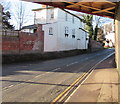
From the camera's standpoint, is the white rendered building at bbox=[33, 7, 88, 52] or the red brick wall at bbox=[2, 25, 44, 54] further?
the white rendered building at bbox=[33, 7, 88, 52]

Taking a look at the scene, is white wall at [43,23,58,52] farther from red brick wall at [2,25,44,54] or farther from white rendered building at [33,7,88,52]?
red brick wall at [2,25,44,54]

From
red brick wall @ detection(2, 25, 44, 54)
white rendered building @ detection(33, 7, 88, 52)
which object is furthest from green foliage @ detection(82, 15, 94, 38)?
red brick wall @ detection(2, 25, 44, 54)

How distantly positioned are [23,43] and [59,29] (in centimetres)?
1098

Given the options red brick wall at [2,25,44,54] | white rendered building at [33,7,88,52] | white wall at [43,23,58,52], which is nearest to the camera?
red brick wall at [2,25,44,54]

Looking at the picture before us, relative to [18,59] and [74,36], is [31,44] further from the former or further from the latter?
[74,36]

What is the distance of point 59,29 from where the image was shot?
31438 mm

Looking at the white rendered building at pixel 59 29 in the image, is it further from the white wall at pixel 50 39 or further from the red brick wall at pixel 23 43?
the red brick wall at pixel 23 43

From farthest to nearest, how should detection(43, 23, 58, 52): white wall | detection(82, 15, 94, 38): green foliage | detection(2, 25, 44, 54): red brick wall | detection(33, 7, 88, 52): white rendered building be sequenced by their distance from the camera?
detection(82, 15, 94, 38): green foliage
detection(33, 7, 88, 52): white rendered building
detection(43, 23, 58, 52): white wall
detection(2, 25, 44, 54): red brick wall

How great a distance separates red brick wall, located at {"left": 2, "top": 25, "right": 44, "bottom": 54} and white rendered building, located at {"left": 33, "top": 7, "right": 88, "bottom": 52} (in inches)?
70.0

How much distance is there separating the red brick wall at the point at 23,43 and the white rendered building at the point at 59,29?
5.83ft

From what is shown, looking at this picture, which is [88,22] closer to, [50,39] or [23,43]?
[50,39]

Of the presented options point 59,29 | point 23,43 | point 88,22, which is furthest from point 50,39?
point 88,22

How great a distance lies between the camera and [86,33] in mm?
44969

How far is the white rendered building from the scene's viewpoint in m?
29.4
